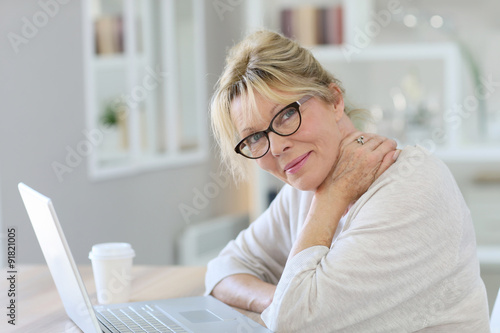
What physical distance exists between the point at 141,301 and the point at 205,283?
17 centimetres

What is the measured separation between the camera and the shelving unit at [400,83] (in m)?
3.77

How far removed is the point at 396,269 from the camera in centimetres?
116

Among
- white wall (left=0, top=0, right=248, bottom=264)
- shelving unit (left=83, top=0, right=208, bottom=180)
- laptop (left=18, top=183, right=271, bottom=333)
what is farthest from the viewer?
shelving unit (left=83, top=0, right=208, bottom=180)

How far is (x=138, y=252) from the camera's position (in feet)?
12.6

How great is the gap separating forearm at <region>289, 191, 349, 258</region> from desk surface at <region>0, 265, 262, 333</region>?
0.63ft

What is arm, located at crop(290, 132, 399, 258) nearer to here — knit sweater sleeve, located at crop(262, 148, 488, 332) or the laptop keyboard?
knit sweater sleeve, located at crop(262, 148, 488, 332)

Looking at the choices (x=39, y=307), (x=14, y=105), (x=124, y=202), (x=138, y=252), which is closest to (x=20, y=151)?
(x=14, y=105)

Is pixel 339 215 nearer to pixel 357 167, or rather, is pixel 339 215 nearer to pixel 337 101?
pixel 357 167

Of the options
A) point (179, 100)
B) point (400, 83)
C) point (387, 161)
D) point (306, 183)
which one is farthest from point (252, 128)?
point (179, 100)

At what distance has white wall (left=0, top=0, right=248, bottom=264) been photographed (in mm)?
2754

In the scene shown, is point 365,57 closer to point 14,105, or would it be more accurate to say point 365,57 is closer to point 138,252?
point 138,252

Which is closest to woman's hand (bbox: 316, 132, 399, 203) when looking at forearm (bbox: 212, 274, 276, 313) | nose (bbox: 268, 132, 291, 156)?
nose (bbox: 268, 132, 291, 156)

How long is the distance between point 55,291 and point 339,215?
71 cm

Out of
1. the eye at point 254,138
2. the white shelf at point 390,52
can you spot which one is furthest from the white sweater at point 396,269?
the white shelf at point 390,52
